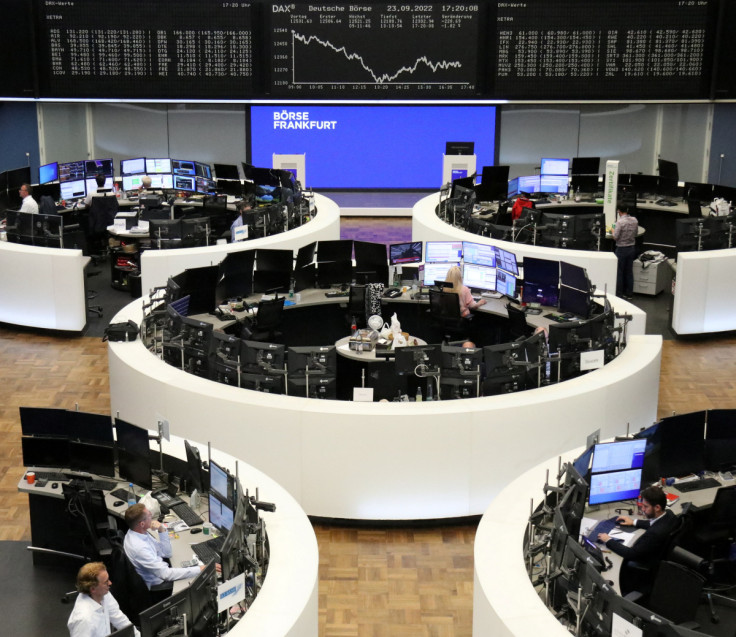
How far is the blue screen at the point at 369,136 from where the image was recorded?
18016 mm

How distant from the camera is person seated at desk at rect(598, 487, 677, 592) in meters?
6.38

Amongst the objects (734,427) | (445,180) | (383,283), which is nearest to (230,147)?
(445,180)

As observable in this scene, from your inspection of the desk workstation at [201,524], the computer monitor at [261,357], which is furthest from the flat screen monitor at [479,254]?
the desk workstation at [201,524]

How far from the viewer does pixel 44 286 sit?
12.1 meters

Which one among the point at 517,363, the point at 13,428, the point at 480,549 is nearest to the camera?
the point at 480,549

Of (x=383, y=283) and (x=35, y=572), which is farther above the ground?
(x=383, y=283)

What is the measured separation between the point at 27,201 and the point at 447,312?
639 centimetres

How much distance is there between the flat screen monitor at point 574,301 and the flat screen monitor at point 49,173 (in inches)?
319

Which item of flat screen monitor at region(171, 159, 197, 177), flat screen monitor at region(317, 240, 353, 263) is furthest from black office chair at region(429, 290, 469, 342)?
flat screen monitor at region(171, 159, 197, 177)

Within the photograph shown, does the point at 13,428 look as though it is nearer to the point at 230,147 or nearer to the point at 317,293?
the point at 317,293

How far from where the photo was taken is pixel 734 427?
7.45m

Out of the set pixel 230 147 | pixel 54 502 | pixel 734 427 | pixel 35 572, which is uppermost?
pixel 230 147

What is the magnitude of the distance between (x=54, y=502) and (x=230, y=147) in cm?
1152

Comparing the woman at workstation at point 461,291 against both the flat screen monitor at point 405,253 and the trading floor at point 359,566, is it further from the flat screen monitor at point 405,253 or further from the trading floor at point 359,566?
the trading floor at point 359,566
